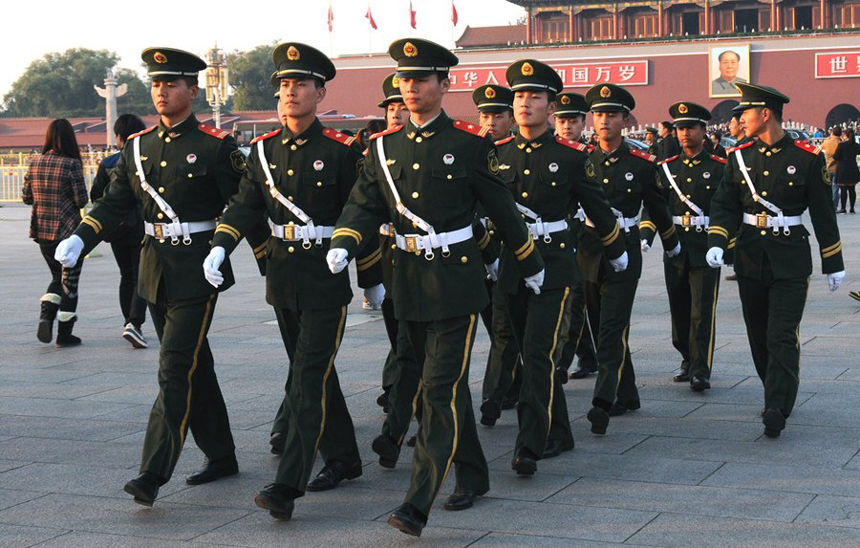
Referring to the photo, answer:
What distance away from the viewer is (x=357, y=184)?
4.59m

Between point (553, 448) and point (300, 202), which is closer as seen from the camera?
point (300, 202)

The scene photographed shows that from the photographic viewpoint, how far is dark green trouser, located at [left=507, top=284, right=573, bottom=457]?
5.06 metres

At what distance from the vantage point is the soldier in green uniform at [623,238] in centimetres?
609

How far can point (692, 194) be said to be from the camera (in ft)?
23.9

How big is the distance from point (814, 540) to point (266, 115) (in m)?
56.6

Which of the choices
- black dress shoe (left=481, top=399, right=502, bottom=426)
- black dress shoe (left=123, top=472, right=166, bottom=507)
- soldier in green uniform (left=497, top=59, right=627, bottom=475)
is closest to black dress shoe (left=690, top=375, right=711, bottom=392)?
black dress shoe (left=481, top=399, right=502, bottom=426)

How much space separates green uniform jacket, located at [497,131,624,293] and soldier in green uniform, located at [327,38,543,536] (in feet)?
2.51

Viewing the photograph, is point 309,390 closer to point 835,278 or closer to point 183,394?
point 183,394

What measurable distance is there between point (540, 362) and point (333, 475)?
3.09 ft

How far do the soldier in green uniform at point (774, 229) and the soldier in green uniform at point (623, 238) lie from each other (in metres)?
0.51

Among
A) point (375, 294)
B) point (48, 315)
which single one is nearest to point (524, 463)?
point (375, 294)

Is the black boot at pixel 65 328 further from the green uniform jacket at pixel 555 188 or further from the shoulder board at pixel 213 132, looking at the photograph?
the green uniform jacket at pixel 555 188

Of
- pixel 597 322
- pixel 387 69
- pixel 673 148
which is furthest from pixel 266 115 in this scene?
pixel 597 322

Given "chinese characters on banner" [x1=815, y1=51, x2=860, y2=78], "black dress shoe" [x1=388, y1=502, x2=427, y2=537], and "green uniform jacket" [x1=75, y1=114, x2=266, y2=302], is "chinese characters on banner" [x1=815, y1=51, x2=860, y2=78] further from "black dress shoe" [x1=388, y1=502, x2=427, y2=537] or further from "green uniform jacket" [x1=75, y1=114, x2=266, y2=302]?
"black dress shoe" [x1=388, y1=502, x2=427, y2=537]
